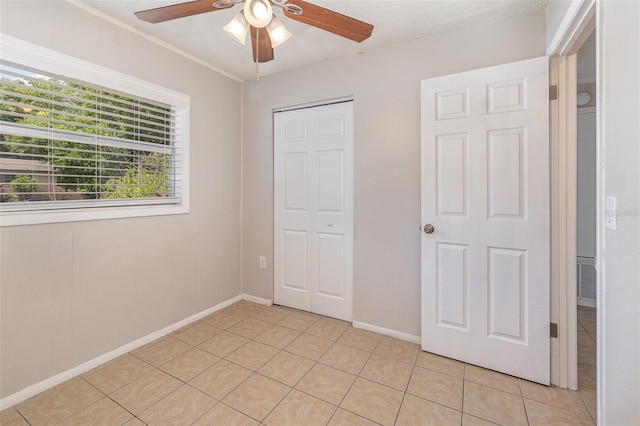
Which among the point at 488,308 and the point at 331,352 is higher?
the point at 488,308

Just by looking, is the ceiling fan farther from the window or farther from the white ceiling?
the window

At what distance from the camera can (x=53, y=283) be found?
1.75 m

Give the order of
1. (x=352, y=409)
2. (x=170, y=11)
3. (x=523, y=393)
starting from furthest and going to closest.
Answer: (x=523, y=393) < (x=352, y=409) < (x=170, y=11)

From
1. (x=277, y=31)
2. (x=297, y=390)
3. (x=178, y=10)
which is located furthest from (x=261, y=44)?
(x=297, y=390)

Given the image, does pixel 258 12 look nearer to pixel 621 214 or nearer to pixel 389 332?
pixel 621 214

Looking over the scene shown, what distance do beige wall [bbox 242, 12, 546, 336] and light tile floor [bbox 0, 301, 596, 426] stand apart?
0.41m

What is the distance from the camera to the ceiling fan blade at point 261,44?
154cm

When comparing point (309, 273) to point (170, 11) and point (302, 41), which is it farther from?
point (170, 11)

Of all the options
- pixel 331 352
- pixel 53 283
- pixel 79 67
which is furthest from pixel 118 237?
pixel 331 352

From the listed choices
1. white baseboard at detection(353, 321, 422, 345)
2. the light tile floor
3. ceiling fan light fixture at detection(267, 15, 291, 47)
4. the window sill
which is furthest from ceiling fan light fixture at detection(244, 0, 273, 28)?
white baseboard at detection(353, 321, 422, 345)

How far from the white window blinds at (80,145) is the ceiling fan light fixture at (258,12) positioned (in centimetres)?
136

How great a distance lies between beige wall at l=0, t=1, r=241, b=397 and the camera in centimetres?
162

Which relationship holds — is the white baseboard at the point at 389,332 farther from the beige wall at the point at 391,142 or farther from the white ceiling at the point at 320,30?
the white ceiling at the point at 320,30

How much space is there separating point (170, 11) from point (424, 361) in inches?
103
